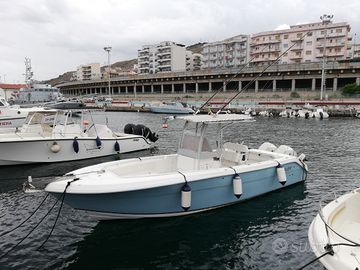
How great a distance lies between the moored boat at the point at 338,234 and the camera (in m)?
3.93

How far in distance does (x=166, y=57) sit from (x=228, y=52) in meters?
27.5

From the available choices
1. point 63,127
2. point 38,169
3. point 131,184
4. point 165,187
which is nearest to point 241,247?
point 165,187

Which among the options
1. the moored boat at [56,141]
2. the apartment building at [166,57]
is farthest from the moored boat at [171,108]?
the apartment building at [166,57]

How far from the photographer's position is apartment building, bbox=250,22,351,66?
7550 centimetres

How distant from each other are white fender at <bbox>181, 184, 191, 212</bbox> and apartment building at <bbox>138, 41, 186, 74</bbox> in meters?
103

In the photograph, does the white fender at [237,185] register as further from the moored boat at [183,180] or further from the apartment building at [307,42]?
the apartment building at [307,42]

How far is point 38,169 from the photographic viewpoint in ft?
43.4

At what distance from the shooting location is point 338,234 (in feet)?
13.7

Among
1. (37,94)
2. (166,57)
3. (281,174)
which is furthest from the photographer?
(166,57)

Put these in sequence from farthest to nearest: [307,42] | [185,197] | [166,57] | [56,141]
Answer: [166,57]
[307,42]
[56,141]
[185,197]

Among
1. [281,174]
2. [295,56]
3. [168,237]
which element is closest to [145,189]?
[168,237]

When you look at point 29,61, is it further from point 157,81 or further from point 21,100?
point 157,81

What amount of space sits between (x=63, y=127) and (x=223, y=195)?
1037 centimetres

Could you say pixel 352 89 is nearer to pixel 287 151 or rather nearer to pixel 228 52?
pixel 228 52
